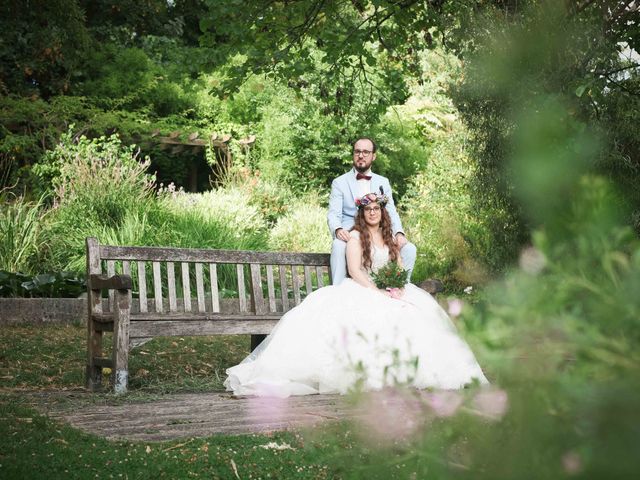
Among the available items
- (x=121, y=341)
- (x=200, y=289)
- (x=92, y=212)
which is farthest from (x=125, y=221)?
(x=121, y=341)

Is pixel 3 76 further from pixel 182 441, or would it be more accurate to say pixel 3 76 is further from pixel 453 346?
pixel 182 441

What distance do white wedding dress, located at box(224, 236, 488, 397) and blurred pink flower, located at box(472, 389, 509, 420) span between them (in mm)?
4471

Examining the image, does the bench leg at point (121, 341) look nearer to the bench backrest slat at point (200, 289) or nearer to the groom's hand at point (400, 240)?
the bench backrest slat at point (200, 289)

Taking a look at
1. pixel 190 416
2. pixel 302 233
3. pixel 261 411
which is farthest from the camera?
pixel 302 233

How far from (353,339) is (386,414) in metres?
5.22

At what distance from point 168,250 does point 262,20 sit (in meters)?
3.51

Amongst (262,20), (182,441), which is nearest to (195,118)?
(262,20)

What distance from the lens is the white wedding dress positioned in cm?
585

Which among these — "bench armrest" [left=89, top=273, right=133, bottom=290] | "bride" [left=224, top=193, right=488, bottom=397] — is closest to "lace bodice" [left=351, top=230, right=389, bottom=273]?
"bride" [left=224, top=193, right=488, bottom=397]

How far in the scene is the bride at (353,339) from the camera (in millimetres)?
5855

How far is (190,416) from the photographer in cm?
480

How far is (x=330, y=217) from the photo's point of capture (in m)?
7.37

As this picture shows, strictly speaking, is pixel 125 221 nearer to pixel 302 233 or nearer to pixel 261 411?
pixel 302 233

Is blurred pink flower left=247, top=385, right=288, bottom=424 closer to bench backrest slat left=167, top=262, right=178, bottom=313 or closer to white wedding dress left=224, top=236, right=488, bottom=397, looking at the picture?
white wedding dress left=224, top=236, right=488, bottom=397
